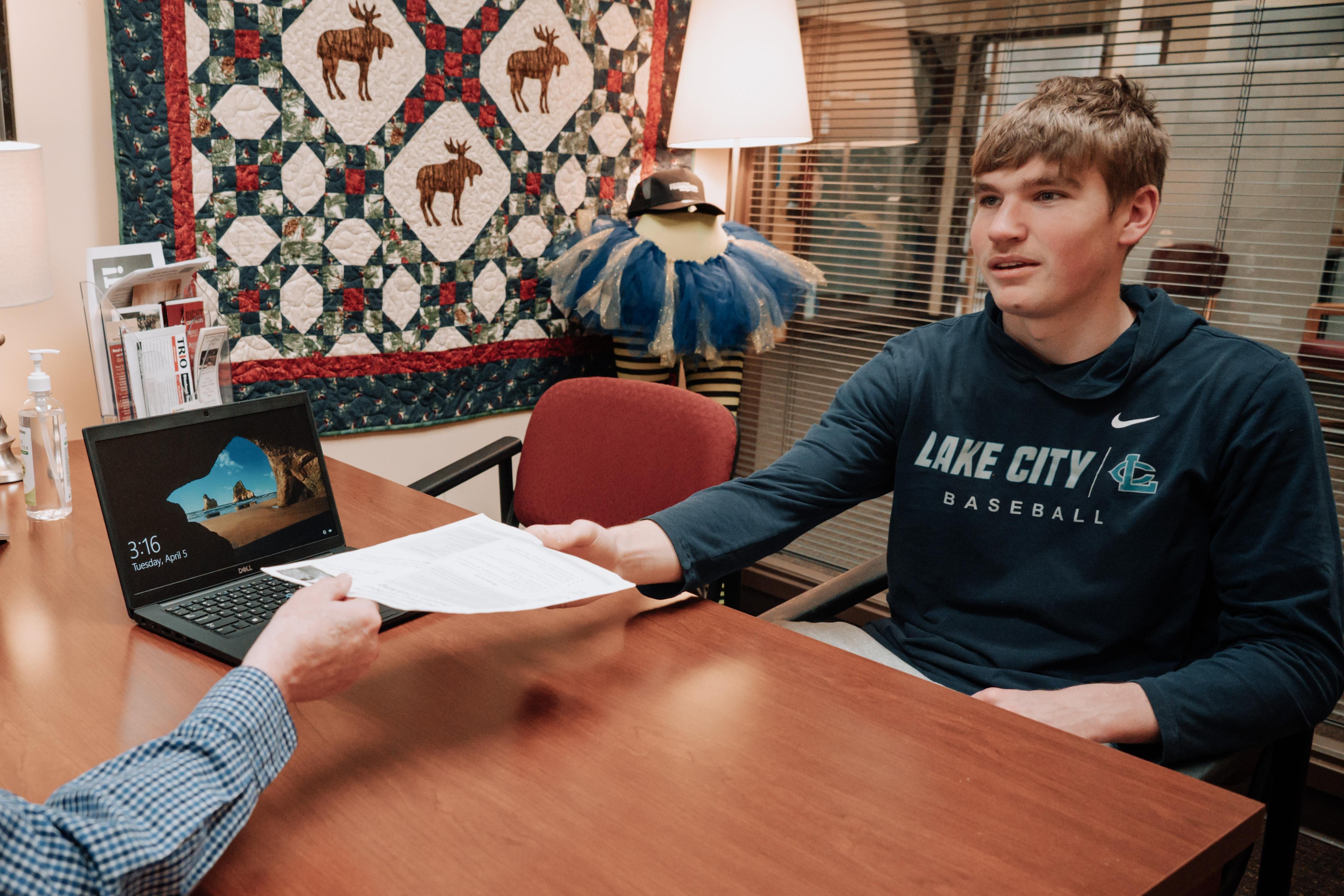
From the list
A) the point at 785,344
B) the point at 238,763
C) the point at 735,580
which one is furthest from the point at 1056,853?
the point at 785,344

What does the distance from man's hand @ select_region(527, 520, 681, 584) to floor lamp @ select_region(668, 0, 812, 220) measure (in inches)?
65.8

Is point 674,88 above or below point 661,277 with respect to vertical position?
above

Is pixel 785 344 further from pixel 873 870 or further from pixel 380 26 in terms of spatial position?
pixel 873 870

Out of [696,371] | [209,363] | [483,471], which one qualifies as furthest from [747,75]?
[209,363]

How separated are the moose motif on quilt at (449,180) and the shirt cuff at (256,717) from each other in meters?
1.81

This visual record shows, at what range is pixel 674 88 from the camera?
292 centimetres

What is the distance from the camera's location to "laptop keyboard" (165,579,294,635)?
108cm

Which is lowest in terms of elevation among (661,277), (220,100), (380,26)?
(661,277)

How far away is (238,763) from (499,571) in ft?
1.36

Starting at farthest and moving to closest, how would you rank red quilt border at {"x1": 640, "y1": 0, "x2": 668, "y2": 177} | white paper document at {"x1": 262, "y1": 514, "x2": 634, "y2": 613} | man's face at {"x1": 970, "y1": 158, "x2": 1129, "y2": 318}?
red quilt border at {"x1": 640, "y1": 0, "x2": 668, "y2": 177}
man's face at {"x1": 970, "y1": 158, "x2": 1129, "y2": 318}
white paper document at {"x1": 262, "y1": 514, "x2": 634, "y2": 613}

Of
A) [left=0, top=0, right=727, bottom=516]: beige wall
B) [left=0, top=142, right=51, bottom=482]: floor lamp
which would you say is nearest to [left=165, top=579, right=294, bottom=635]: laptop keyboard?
[left=0, top=142, right=51, bottom=482]: floor lamp

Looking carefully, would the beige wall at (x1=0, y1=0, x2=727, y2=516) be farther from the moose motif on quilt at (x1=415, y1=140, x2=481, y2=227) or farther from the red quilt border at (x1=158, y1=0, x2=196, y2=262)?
the moose motif on quilt at (x1=415, y1=140, x2=481, y2=227)

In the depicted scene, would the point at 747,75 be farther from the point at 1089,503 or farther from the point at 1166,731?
the point at 1166,731

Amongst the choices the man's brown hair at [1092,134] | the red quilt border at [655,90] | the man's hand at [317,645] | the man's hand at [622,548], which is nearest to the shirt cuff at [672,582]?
the man's hand at [622,548]
